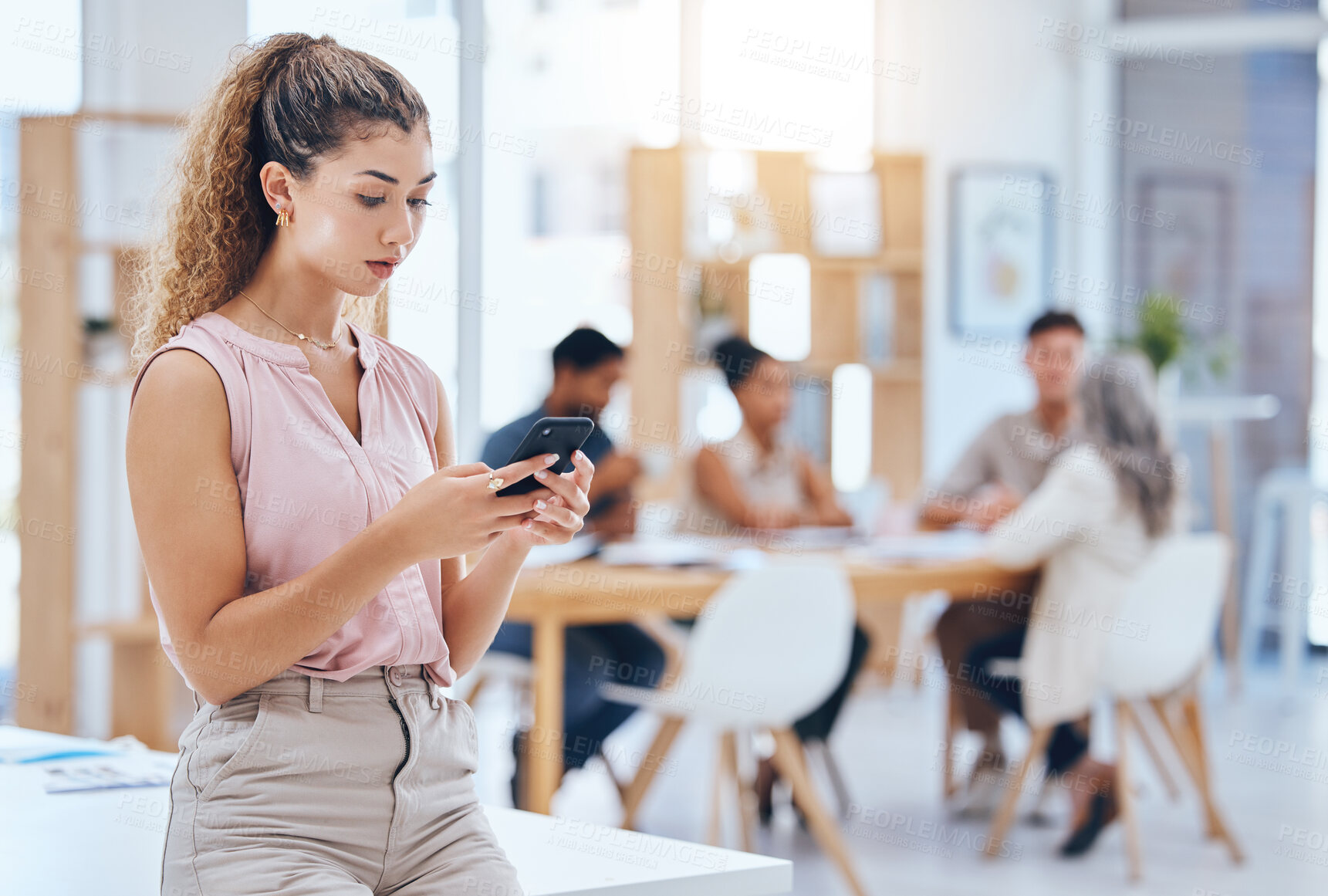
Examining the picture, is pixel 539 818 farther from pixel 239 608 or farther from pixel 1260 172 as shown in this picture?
pixel 1260 172

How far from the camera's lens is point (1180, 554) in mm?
3312

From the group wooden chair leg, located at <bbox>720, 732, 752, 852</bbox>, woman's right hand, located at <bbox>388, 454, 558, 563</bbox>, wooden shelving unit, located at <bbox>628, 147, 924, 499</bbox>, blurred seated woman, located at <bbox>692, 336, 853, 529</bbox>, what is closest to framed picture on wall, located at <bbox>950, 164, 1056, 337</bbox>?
wooden shelving unit, located at <bbox>628, 147, 924, 499</bbox>

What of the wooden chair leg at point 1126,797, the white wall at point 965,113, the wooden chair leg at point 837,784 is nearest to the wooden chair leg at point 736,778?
the wooden chair leg at point 837,784

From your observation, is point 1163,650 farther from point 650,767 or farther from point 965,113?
point 965,113

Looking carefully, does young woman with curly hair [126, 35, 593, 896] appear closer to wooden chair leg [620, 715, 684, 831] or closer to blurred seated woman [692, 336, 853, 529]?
wooden chair leg [620, 715, 684, 831]

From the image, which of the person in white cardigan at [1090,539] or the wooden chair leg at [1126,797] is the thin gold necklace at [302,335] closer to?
the person in white cardigan at [1090,539]

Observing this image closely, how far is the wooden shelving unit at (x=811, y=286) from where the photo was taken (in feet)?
17.5

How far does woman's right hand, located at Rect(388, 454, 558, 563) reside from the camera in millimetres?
1102

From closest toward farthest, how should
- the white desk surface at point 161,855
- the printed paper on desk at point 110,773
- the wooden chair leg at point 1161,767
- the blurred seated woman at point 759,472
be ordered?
the white desk surface at point 161,855 < the printed paper on desk at point 110,773 < the wooden chair leg at point 1161,767 < the blurred seated woman at point 759,472

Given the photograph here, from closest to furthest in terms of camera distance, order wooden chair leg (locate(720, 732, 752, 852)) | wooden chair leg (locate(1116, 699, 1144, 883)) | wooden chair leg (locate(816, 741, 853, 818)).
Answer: wooden chair leg (locate(720, 732, 752, 852))
wooden chair leg (locate(1116, 699, 1144, 883))
wooden chair leg (locate(816, 741, 853, 818))

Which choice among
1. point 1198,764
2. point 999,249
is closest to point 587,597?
point 1198,764

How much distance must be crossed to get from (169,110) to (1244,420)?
15.4 ft

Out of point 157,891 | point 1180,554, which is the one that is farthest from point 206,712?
point 1180,554

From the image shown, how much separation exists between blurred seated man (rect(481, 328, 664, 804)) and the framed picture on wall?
107 inches
